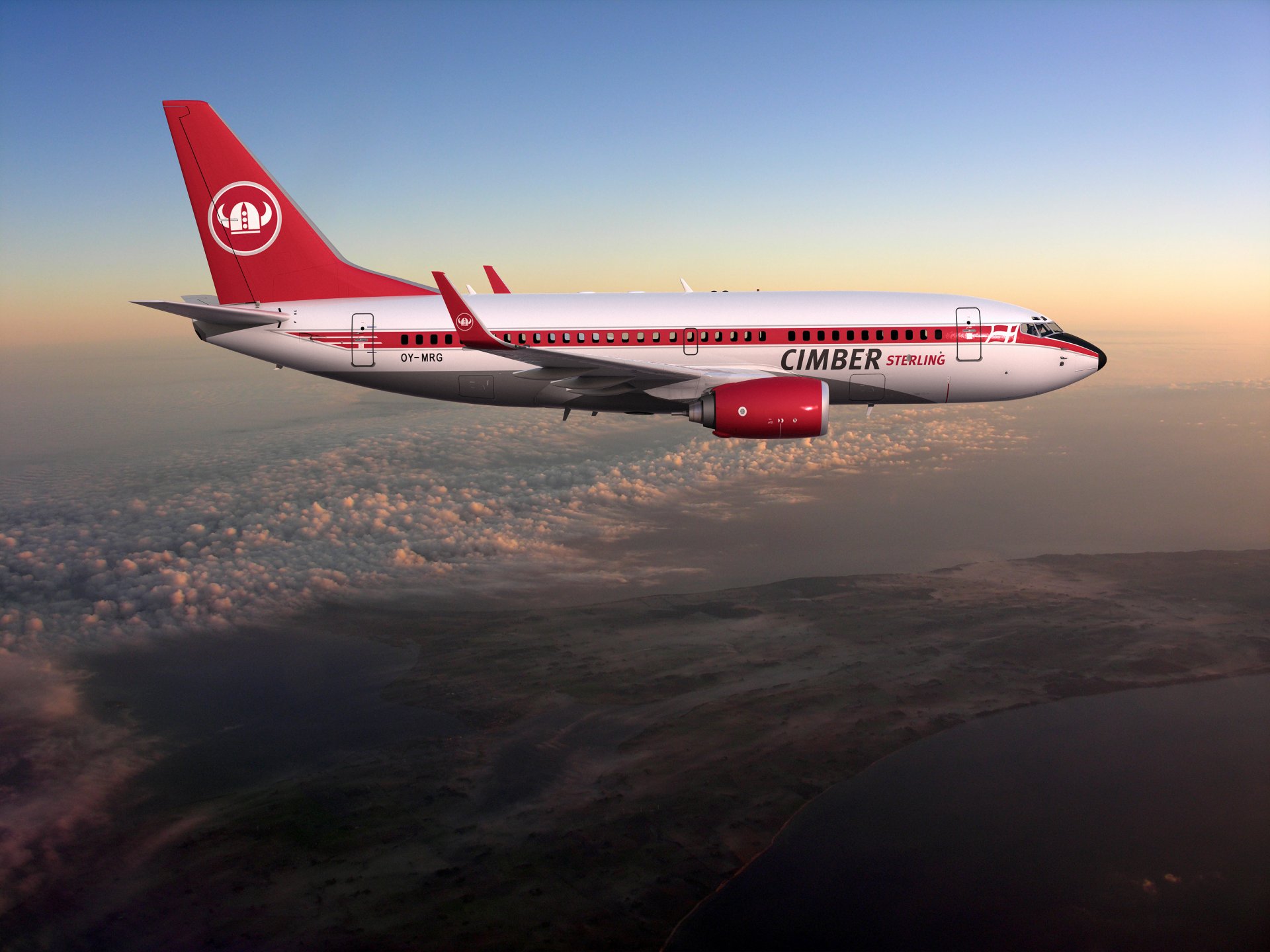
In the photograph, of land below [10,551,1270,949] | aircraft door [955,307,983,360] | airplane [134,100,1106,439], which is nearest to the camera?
land below [10,551,1270,949]

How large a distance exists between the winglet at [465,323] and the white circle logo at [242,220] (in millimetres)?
14194

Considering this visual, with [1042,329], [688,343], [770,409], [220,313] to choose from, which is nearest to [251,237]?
[220,313]

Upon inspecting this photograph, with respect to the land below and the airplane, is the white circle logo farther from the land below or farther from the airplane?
the land below

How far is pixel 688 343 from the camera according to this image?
33.2 m

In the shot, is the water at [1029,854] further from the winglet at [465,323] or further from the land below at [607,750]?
the winglet at [465,323]

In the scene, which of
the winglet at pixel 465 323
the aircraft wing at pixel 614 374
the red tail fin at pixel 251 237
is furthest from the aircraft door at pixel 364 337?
the winglet at pixel 465 323

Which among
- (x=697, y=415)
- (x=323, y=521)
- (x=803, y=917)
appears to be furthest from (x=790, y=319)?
(x=323, y=521)

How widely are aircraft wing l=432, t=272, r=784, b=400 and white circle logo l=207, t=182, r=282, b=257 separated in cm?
1155

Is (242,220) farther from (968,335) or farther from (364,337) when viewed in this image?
(968,335)

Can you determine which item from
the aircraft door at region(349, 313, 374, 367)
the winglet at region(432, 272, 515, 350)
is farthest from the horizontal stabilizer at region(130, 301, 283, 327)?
the winglet at region(432, 272, 515, 350)

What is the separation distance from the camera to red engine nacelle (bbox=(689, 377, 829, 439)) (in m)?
30.2

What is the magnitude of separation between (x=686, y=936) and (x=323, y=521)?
67.0 m

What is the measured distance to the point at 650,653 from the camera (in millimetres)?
62281

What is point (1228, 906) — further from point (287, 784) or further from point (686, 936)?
point (287, 784)
